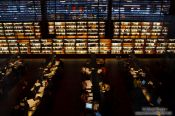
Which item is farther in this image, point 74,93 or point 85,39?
point 85,39

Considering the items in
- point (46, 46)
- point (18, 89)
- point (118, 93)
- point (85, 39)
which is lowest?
point (118, 93)

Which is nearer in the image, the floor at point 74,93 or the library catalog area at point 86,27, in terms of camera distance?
the floor at point 74,93

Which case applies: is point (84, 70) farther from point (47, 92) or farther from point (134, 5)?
point (134, 5)

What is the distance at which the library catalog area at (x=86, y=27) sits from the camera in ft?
54.0

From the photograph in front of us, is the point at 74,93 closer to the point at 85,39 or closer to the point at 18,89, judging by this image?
the point at 18,89

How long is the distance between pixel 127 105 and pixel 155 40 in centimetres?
671

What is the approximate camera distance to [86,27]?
1683 cm

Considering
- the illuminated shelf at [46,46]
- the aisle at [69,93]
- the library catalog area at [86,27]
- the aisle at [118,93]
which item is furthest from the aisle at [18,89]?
the aisle at [118,93]

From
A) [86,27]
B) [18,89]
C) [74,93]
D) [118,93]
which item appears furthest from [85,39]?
[18,89]

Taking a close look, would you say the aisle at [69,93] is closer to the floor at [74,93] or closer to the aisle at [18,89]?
the floor at [74,93]

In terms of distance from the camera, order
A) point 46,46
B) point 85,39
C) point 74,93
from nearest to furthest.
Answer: point 74,93 < point 85,39 < point 46,46

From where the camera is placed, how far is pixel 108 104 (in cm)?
1112

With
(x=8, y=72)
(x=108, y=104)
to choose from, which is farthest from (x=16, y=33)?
(x=108, y=104)

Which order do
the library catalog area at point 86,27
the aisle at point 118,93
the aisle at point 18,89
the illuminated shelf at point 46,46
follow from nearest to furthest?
the aisle at point 118,93
the aisle at point 18,89
the library catalog area at point 86,27
the illuminated shelf at point 46,46
